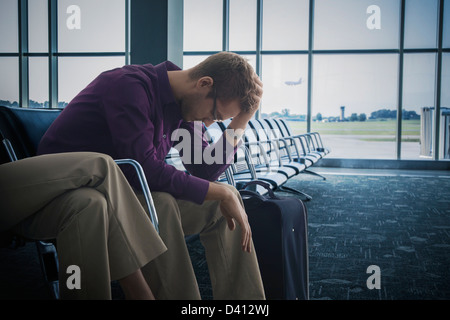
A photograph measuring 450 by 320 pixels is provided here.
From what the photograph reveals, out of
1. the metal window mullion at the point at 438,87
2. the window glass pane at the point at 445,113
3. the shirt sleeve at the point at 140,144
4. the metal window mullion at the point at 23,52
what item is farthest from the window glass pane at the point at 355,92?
the shirt sleeve at the point at 140,144

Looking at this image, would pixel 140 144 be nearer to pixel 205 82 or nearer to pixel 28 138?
pixel 205 82

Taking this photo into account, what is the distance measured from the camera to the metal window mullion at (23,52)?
7.11 meters

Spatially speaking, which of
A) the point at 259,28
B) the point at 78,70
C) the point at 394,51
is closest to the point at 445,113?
the point at 394,51

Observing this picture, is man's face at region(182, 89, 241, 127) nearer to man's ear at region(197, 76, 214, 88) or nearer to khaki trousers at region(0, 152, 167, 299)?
man's ear at region(197, 76, 214, 88)

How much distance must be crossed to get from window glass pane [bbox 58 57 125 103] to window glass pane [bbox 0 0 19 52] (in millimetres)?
946

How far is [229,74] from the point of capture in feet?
3.97

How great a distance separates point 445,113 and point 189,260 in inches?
260

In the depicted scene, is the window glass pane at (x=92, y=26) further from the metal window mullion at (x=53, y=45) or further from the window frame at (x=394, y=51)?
the window frame at (x=394, y=51)

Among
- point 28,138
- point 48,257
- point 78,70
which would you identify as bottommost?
point 48,257

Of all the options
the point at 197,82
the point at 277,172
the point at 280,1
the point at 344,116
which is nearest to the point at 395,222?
the point at 277,172

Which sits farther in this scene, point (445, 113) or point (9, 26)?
point (9, 26)

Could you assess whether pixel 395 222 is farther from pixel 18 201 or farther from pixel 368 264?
pixel 18 201

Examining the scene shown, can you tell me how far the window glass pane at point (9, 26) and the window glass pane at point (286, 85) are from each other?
4.50 m
